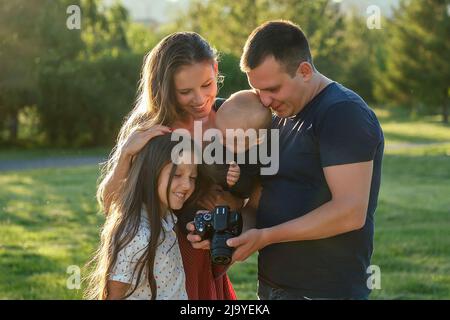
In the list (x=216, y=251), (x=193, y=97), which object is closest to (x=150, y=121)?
(x=193, y=97)

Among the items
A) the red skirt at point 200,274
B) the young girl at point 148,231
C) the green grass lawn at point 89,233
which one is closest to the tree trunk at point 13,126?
the green grass lawn at point 89,233

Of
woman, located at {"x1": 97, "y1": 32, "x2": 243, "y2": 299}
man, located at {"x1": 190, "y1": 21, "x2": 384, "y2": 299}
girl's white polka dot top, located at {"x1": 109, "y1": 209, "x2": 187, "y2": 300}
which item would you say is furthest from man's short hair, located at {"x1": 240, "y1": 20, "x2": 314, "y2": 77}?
girl's white polka dot top, located at {"x1": 109, "y1": 209, "x2": 187, "y2": 300}

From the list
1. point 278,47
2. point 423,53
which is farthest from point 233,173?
point 423,53

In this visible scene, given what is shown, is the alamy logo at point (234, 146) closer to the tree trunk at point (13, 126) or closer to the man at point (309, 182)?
the man at point (309, 182)

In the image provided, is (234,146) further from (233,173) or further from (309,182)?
(309,182)

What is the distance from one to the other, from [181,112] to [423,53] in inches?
1451

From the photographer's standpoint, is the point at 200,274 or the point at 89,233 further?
the point at 89,233

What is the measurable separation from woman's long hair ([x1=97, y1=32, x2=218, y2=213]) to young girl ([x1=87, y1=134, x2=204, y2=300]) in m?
0.15

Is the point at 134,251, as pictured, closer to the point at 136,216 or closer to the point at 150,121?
the point at 136,216

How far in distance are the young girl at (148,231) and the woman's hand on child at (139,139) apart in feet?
0.07

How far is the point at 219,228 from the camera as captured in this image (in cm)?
297

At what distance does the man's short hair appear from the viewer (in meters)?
3.12

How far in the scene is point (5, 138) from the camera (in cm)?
2350

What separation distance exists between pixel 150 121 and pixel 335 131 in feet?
2.91
